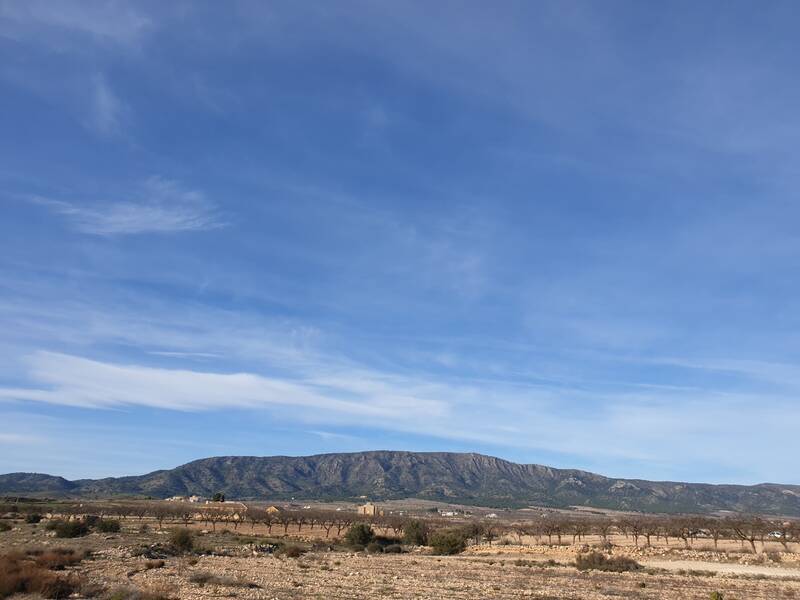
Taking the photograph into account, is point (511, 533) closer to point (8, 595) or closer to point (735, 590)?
point (735, 590)

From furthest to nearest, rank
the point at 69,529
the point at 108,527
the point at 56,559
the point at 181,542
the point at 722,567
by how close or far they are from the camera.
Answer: the point at 108,527
the point at 69,529
the point at 722,567
the point at 181,542
the point at 56,559

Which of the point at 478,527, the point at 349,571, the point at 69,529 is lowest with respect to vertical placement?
the point at 478,527

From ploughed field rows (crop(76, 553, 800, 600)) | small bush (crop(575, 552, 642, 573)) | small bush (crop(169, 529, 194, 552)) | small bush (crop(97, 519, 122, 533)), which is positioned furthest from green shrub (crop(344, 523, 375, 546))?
small bush (crop(575, 552, 642, 573))

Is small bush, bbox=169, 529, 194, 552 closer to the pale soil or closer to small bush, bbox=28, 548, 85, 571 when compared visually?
small bush, bbox=28, 548, 85, 571

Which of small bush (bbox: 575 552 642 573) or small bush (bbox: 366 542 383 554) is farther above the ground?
small bush (bbox: 575 552 642 573)

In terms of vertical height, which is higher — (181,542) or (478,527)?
(181,542)

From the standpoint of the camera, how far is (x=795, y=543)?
99.6 meters

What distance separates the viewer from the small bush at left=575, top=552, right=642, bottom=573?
59809 mm

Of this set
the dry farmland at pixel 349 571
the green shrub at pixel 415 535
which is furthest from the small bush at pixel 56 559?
the green shrub at pixel 415 535

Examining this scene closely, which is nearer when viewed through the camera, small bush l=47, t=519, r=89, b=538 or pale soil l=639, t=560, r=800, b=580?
pale soil l=639, t=560, r=800, b=580

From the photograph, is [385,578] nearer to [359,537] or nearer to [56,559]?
[56,559]

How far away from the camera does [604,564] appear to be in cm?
6188

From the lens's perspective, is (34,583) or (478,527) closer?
(34,583)

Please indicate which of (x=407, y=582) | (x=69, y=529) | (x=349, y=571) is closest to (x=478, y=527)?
(x=69, y=529)
